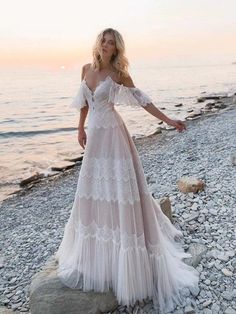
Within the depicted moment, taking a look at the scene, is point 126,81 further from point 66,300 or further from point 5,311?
point 5,311

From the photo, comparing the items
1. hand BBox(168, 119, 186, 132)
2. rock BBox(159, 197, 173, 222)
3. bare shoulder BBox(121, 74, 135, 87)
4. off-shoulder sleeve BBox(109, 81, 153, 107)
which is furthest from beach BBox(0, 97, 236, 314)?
bare shoulder BBox(121, 74, 135, 87)

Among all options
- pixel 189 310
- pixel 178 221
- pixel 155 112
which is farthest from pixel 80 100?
pixel 178 221

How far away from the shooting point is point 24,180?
44.1 feet

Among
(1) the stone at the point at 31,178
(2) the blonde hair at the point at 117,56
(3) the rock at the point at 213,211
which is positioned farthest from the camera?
(1) the stone at the point at 31,178

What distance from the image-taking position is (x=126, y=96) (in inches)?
167

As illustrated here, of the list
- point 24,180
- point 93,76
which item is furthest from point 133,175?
point 24,180

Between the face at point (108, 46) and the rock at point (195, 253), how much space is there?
9.48ft

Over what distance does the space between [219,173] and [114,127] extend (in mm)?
4815

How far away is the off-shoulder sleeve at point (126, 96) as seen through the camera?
4.23 metres

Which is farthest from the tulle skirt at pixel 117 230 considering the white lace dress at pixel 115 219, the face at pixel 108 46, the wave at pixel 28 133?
the wave at pixel 28 133

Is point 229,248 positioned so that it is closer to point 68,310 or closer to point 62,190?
point 68,310

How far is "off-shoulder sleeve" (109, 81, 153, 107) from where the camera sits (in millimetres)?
4227

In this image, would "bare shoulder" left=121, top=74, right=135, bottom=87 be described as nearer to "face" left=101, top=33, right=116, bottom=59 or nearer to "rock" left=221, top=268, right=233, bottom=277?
"face" left=101, top=33, right=116, bottom=59

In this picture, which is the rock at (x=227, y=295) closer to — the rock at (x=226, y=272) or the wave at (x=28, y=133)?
the rock at (x=226, y=272)
